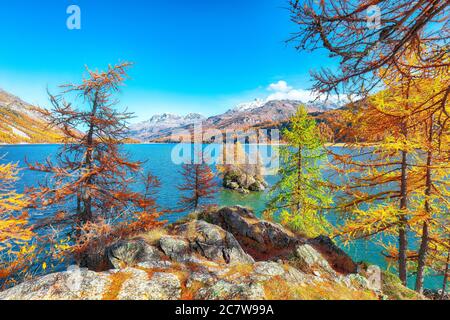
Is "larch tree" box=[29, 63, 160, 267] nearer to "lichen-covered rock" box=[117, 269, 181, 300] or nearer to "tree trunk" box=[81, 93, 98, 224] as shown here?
"tree trunk" box=[81, 93, 98, 224]

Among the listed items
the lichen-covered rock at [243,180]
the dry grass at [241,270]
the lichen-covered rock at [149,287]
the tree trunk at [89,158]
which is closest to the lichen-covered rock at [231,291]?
the lichen-covered rock at [149,287]

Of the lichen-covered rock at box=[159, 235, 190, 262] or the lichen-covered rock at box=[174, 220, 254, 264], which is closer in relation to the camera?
the lichen-covered rock at box=[159, 235, 190, 262]

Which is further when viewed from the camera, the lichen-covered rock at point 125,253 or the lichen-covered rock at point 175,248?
the lichen-covered rock at point 175,248

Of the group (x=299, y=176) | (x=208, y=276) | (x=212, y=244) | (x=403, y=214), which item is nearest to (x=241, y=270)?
(x=208, y=276)

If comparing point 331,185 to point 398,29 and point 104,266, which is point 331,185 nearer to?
point 398,29

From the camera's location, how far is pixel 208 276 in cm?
479

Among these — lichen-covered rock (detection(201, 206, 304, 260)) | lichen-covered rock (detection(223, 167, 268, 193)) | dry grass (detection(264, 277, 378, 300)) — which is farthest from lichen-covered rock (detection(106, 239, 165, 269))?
lichen-covered rock (detection(223, 167, 268, 193))

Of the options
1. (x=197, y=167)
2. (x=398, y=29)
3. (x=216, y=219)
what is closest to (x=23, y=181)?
(x=197, y=167)

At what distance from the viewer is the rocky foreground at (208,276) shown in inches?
157

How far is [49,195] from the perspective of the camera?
8562mm

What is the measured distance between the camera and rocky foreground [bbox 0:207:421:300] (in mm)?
3990

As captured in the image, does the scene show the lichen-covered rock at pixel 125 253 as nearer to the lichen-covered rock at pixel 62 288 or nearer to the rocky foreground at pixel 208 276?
the rocky foreground at pixel 208 276

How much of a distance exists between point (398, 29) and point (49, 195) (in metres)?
12.3

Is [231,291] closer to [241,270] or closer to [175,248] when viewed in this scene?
[241,270]
